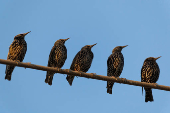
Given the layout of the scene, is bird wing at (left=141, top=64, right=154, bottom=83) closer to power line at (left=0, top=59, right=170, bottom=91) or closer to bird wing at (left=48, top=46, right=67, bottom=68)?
power line at (left=0, top=59, right=170, bottom=91)

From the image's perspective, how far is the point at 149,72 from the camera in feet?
35.4

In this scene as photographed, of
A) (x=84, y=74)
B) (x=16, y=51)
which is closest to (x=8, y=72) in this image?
(x=16, y=51)

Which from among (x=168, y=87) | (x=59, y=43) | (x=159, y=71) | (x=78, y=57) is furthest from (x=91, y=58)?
(x=168, y=87)

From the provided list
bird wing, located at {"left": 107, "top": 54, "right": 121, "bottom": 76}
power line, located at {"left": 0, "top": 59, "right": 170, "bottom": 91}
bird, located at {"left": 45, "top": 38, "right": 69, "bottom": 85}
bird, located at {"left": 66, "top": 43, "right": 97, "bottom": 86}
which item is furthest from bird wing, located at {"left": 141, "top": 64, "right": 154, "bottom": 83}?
bird, located at {"left": 45, "top": 38, "right": 69, "bottom": 85}

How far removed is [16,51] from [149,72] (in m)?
4.48

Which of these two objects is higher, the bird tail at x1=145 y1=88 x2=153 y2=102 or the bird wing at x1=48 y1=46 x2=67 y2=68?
the bird wing at x1=48 y1=46 x2=67 y2=68

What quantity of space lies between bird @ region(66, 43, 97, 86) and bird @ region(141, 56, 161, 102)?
1.88 m

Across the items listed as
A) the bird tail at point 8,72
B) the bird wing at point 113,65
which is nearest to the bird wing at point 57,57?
the bird tail at point 8,72

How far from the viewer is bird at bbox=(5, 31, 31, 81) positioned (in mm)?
10305

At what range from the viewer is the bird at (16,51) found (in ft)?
33.8

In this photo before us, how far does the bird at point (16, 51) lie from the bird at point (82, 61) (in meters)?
1.72

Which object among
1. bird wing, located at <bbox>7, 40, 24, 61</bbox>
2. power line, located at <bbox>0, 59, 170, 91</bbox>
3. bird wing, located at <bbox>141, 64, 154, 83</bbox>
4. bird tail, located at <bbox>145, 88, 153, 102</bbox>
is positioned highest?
bird wing, located at <bbox>7, 40, 24, 61</bbox>

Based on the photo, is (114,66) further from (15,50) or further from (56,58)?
(15,50)

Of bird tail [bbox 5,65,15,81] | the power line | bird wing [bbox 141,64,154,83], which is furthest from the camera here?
bird wing [bbox 141,64,154,83]
